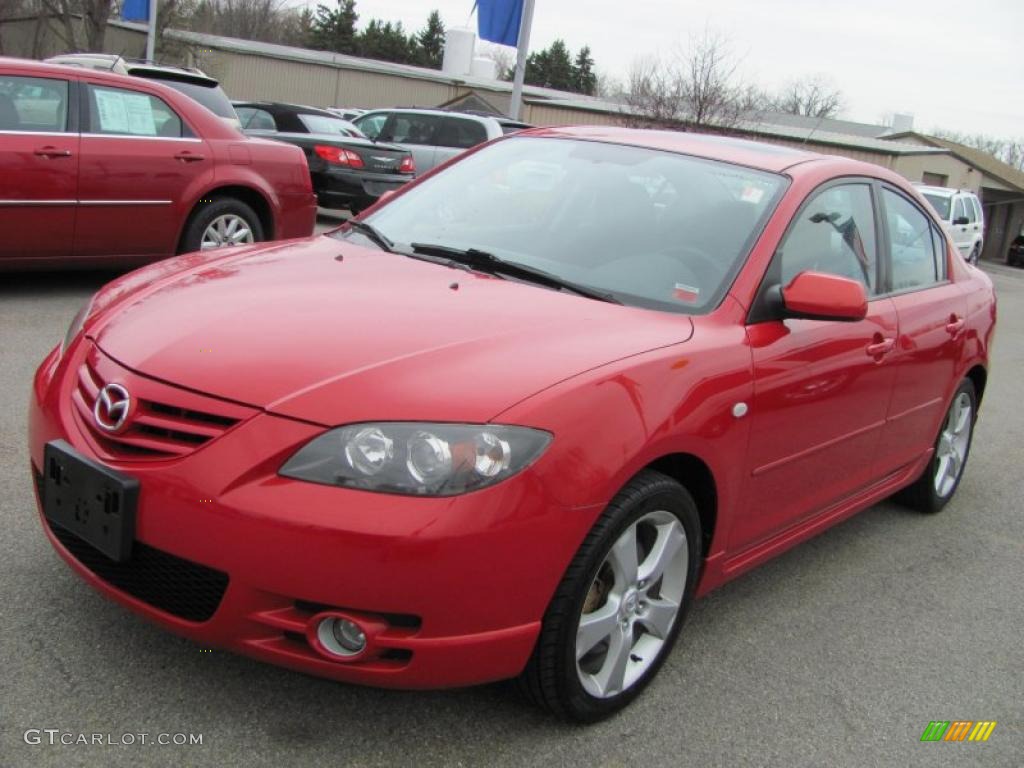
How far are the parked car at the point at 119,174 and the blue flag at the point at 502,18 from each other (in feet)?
34.8

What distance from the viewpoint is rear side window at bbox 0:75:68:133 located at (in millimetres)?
6645

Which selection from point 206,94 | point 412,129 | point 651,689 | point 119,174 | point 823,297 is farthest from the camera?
point 412,129

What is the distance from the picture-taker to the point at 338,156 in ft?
43.8

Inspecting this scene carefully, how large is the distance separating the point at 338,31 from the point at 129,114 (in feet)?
248

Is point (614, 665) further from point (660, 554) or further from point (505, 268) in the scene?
point (505, 268)

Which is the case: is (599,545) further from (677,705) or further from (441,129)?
(441,129)

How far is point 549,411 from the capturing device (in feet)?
8.04

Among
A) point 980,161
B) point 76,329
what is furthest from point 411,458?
point 980,161

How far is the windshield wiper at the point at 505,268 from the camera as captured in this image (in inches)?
127

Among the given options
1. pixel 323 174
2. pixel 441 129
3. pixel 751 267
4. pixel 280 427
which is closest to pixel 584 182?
pixel 751 267

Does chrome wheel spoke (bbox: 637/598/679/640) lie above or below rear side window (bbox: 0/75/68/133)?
below

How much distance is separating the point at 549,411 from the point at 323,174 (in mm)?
11532

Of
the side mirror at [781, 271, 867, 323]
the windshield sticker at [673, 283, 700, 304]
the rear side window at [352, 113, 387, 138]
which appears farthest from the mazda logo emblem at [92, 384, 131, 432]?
the rear side window at [352, 113, 387, 138]

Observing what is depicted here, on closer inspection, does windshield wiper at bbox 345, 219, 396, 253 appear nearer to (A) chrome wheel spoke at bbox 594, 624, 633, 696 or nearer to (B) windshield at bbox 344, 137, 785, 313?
(B) windshield at bbox 344, 137, 785, 313
